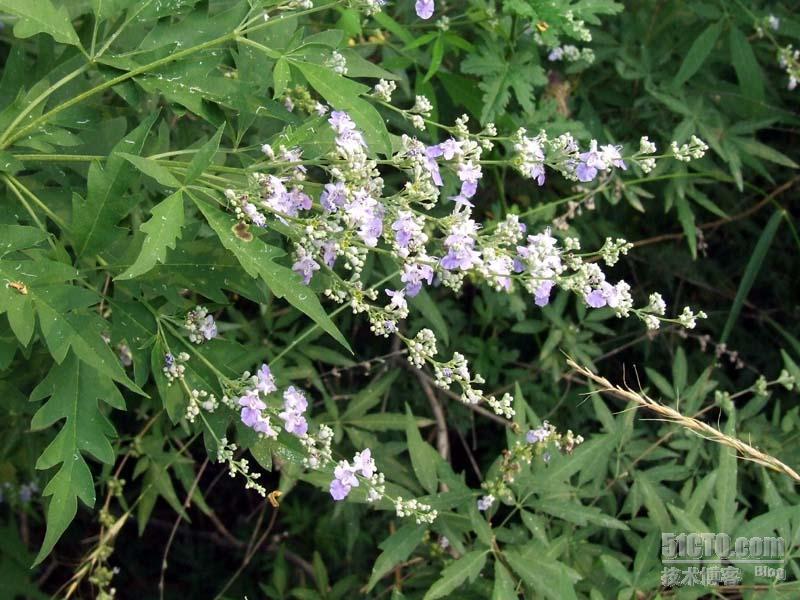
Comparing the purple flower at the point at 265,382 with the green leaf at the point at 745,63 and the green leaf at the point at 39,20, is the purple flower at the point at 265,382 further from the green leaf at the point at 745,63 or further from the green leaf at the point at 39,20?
the green leaf at the point at 745,63

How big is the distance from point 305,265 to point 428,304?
39.9 inches

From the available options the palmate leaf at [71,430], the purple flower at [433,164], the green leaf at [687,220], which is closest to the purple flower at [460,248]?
the purple flower at [433,164]

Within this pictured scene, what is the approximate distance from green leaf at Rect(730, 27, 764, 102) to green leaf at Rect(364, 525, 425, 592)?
2.18 meters

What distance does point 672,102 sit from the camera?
3.40 meters

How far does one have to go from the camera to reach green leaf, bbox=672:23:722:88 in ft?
11.0

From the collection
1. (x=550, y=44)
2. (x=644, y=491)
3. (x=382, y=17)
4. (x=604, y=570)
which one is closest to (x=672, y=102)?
(x=550, y=44)

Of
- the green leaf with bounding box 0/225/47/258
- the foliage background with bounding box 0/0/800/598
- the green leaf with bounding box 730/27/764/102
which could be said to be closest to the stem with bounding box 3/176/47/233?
the foliage background with bounding box 0/0/800/598

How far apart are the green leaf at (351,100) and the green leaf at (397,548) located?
1.22 meters

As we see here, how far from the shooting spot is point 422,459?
2750 mm

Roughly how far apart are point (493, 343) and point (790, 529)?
1421 mm

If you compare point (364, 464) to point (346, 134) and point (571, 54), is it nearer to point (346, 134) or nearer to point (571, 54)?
point (346, 134)

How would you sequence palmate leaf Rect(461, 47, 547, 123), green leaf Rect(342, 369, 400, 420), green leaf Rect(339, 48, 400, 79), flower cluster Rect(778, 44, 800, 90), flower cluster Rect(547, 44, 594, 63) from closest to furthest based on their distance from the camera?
green leaf Rect(339, 48, 400, 79)
palmate leaf Rect(461, 47, 547, 123)
green leaf Rect(342, 369, 400, 420)
flower cluster Rect(547, 44, 594, 63)
flower cluster Rect(778, 44, 800, 90)

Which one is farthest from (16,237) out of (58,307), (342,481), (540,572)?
(540,572)

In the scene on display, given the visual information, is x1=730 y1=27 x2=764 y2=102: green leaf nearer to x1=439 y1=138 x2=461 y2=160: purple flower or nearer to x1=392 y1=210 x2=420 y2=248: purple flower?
x1=439 y1=138 x2=461 y2=160: purple flower
